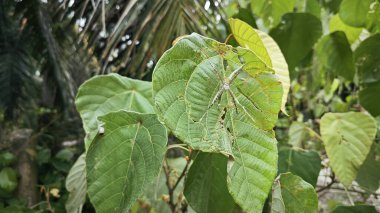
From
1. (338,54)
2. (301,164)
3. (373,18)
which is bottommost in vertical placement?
(301,164)

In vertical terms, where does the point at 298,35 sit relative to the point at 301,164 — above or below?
above

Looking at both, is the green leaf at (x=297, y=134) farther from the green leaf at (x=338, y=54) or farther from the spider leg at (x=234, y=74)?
the spider leg at (x=234, y=74)

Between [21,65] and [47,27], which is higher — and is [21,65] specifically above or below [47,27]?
below

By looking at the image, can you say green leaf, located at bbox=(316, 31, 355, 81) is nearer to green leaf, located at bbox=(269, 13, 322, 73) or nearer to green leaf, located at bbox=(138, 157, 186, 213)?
green leaf, located at bbox=(269, 13, 322, 73)

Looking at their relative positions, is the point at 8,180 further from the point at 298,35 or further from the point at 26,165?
the point at 298,35

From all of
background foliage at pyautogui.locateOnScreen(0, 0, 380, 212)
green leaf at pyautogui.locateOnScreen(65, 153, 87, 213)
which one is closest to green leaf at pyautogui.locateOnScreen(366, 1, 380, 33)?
background foliage at pyautogui.locateOnScreen(0, 0, 380, 212)

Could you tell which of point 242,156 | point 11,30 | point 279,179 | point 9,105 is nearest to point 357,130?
point 279,179

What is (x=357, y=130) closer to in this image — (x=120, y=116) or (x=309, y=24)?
(x=309, y=24)

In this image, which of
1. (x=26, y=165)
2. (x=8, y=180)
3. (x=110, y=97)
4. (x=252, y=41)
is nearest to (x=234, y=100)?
(x=252, y=41)
